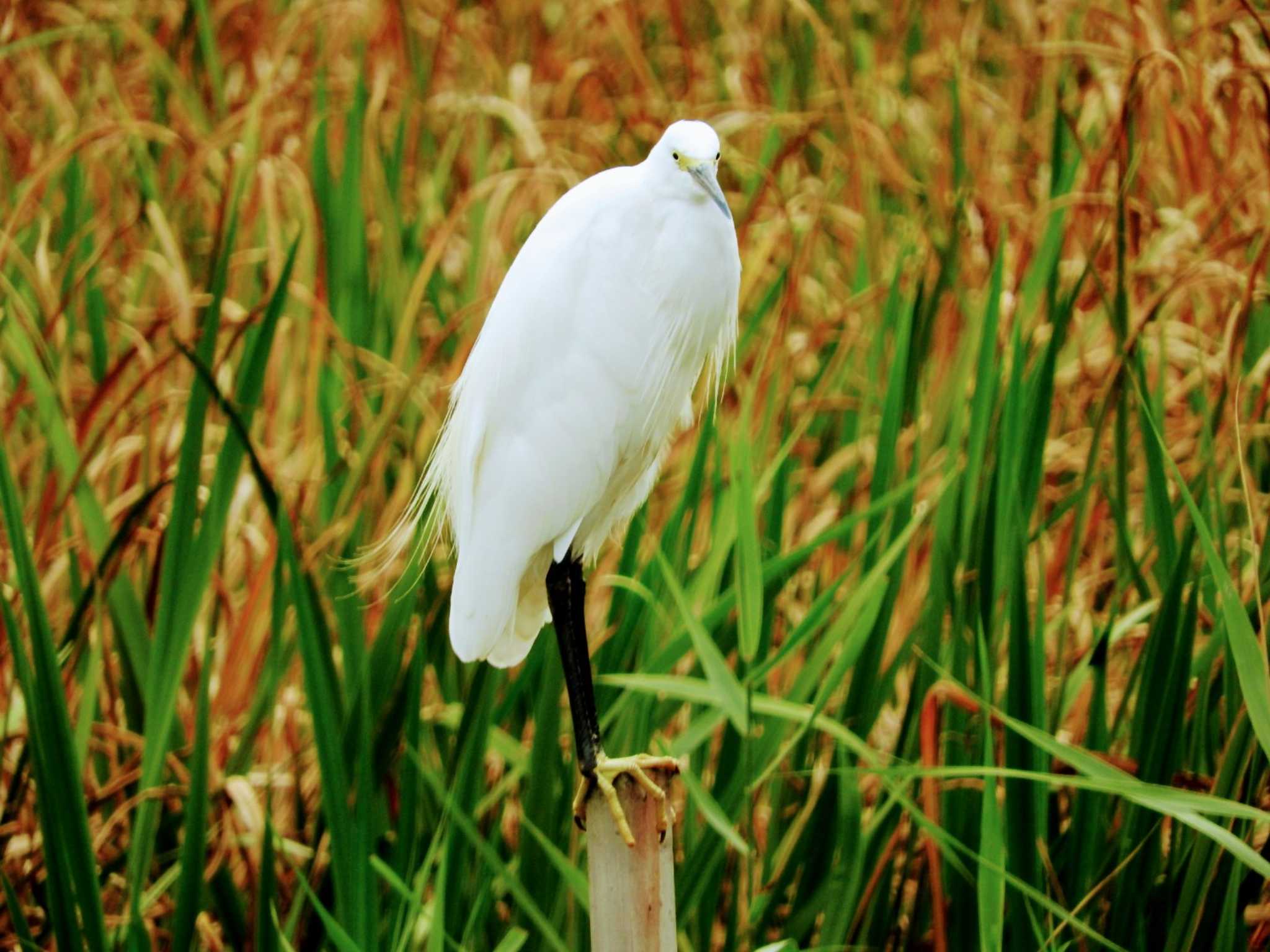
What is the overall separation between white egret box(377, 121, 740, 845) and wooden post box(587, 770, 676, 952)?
7cm

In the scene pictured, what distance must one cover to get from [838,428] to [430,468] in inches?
25.3

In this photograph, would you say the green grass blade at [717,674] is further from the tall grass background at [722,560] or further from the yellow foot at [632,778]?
the yellow foot at [632,778]

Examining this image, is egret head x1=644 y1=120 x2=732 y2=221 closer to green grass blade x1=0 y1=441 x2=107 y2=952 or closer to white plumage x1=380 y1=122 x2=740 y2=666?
white plumage x1=380 y1=122 x2=740 y2=666

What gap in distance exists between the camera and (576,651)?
3.44 ft

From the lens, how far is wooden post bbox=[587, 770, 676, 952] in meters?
0.87

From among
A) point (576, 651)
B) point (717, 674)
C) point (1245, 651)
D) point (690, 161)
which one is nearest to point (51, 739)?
point (576, 651)

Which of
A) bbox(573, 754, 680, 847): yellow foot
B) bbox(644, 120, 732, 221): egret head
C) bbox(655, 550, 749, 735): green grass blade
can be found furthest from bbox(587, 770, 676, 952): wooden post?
bbox(644, 120, 732, 221): egret head

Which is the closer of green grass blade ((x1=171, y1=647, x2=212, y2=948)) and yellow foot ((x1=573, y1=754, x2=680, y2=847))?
yellow foot ((x1=573, y1=754, x2=680, y2=847))

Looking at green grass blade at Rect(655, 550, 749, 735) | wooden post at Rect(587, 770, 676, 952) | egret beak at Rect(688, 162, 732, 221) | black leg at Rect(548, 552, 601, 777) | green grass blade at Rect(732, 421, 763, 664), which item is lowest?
wooden post at Rect(587, 770, 676, 952)

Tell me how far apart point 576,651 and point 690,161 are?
348 millimetres

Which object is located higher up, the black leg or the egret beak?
the egret beak

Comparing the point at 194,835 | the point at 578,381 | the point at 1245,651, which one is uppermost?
the point at 578,381

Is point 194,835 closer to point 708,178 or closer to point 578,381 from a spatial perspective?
point 578,381

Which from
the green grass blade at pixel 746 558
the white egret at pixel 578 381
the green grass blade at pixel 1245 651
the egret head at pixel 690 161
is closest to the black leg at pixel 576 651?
the white egret at pixel 578 381
